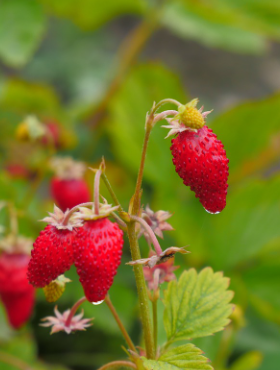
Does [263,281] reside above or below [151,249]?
above

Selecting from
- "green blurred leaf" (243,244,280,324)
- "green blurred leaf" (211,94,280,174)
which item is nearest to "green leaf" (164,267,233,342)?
"green blurred leaf" (243,244,280,324)

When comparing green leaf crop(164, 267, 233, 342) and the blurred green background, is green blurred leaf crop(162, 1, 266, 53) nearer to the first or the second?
the blurred green background

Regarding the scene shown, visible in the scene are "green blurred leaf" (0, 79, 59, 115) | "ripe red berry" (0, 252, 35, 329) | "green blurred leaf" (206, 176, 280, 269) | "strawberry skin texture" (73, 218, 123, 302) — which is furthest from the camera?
"green blurred leaf" (0, 79, 59, 115)

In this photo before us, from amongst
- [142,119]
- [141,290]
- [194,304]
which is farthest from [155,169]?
[141,290]

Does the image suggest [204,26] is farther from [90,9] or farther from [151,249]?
[151,249]

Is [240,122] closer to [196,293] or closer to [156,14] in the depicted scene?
[156,14]

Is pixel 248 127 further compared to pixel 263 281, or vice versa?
pixel 248 127
